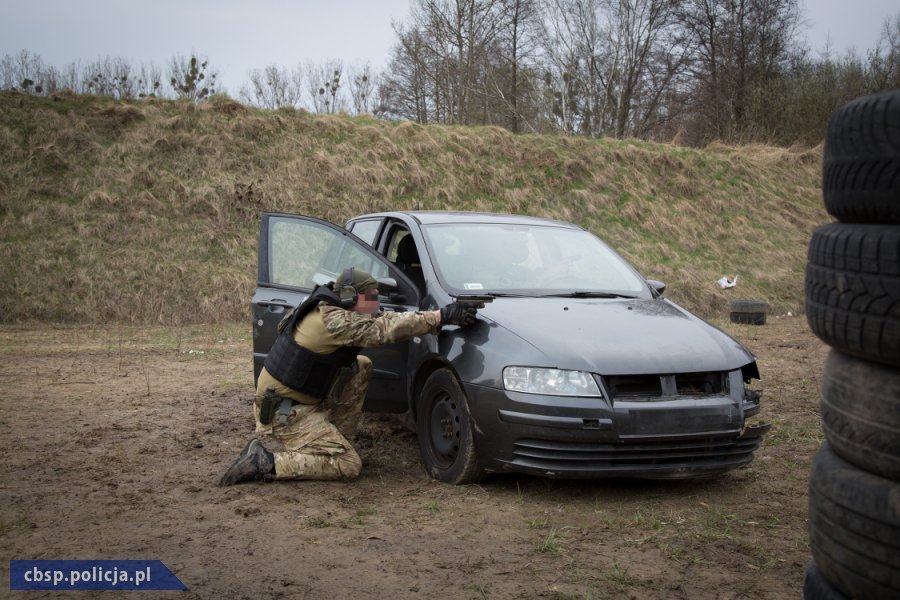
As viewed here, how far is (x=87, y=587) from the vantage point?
10.8ft

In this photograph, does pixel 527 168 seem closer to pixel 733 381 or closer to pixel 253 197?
pixel 253 197

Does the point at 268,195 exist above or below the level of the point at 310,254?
above

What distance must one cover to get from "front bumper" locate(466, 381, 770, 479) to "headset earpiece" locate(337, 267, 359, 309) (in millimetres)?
1046

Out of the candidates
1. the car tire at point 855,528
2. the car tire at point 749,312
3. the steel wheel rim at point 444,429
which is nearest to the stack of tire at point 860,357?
the car tire at point 855,528

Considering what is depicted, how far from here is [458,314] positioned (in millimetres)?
4703

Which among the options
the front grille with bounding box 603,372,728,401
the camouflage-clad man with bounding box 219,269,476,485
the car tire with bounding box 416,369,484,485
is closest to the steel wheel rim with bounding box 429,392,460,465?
the car tire with bounding box 416,369,484,485

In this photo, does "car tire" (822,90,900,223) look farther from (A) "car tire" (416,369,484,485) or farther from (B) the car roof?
(B) the car roof

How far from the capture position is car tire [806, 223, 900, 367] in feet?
7.33

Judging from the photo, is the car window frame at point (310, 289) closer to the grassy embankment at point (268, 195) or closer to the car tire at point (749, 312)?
the grassy embankment at point (268, 195)

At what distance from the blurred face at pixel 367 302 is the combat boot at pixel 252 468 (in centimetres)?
107

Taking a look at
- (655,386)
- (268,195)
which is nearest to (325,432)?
(655,386)

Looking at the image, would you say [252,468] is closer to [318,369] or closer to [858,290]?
[318,369]

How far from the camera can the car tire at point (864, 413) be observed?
7.29 ft

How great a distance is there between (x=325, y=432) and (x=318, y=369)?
0.42m
